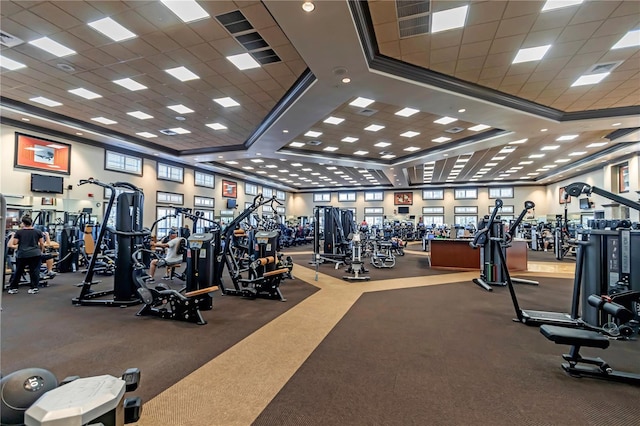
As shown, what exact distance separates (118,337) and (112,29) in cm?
496

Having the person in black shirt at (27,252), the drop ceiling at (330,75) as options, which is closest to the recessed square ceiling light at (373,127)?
the drop ceiling at (330,75)

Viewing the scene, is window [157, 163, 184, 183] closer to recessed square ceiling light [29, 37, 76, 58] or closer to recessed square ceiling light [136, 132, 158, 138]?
recessed square ceiling light [136, 132, 158, 138]

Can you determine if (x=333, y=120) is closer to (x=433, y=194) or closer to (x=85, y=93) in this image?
(x=85, y=93)

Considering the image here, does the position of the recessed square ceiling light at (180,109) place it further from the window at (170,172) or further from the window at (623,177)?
the window at (623,177)

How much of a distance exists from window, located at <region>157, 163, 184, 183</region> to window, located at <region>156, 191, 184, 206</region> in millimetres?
734

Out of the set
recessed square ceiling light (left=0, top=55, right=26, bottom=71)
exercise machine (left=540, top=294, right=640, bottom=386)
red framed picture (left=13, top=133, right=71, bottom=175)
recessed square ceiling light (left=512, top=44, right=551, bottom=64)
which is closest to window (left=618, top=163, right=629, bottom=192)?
recessed square ceiling light (left=512, top=44, right=551, bottom=64)

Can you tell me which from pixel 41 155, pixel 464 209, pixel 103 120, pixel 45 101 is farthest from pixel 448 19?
pixel 464 209

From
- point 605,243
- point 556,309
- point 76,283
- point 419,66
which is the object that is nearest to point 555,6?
point 419,66

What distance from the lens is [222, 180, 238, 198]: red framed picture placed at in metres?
18.8

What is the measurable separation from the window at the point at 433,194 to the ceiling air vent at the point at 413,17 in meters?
21.3

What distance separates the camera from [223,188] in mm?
18719

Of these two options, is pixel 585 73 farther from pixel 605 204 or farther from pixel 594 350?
pixel 605 204

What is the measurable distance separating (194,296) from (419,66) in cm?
610

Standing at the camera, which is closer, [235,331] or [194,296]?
[235,331]
